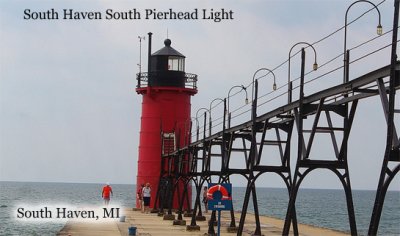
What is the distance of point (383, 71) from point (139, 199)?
34.4 metres

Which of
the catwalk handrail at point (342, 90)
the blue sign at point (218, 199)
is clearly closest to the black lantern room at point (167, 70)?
the catwalk handrail at point (342, 90)

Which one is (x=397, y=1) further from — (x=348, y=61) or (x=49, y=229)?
(x=49, y=229)

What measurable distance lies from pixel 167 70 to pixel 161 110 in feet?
8.44

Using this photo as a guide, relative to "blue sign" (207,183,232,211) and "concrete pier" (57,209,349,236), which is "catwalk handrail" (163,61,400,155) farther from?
"concrete pier" (57,209,349,236)

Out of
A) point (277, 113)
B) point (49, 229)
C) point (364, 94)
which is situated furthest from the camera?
point (49, 229)

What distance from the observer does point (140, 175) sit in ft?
155

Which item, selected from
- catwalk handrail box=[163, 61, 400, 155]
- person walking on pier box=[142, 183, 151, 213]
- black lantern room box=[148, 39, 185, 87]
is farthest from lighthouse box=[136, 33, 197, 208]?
catwalk handrail box=[163, 61, 400, 155]

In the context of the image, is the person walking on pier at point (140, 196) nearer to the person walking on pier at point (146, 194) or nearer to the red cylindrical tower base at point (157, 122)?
the red cylindrical tower base at point (157, 122)

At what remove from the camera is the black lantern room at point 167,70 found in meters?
47.4

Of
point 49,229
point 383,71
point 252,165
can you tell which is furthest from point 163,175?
point 383,71

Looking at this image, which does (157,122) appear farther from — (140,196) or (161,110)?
(140,196)

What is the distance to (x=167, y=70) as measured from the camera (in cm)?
4756

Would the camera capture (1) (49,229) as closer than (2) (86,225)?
No

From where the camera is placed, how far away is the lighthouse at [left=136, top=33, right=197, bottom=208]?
4694 centimetres
